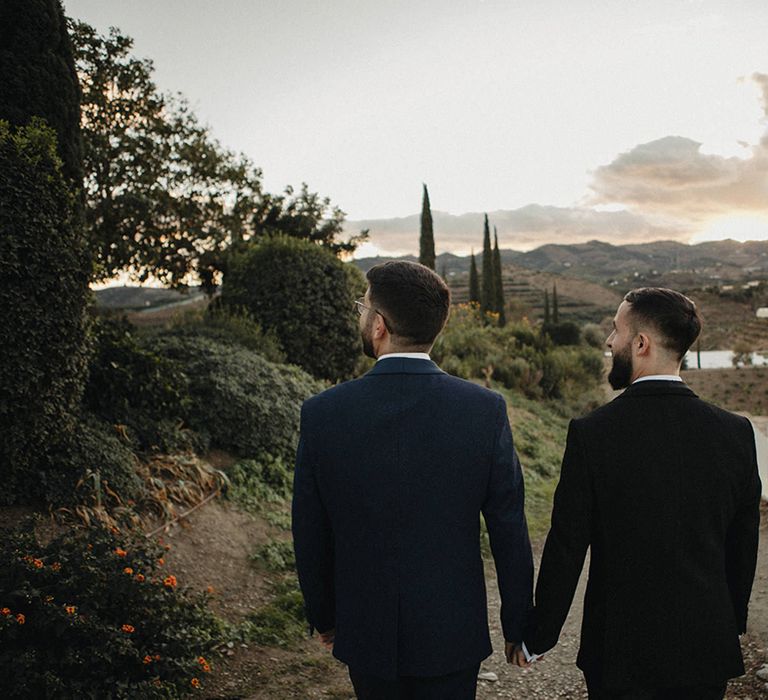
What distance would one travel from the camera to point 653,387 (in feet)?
7.22

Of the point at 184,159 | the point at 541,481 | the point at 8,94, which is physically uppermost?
the point at 184,159

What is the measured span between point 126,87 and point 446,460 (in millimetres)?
13451

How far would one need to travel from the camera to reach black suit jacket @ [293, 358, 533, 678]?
2.04m

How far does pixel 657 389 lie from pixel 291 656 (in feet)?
10.4

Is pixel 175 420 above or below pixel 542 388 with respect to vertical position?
above

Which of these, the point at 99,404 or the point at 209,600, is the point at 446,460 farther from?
the point at 99,404

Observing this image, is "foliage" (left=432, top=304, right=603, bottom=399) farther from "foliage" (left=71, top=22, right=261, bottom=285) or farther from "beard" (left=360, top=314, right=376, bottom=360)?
"beard" (left=360, top=314, right=376, bottom=360)

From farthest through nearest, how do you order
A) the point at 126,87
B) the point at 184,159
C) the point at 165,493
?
the point at 184,159, the point at 126,87, the point at 165,493

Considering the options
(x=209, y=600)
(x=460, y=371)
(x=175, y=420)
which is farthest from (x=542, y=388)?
(x=209, y=600)

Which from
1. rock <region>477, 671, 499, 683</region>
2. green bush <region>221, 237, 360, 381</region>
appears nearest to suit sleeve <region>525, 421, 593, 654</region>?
rock <region>477, 671, 499, 683</region>

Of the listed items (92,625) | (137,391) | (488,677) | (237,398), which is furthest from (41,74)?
(488,677)

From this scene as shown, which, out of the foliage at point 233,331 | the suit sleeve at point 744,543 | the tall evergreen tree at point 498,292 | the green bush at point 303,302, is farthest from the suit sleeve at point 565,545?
the tall evergreen tree at point 498,292

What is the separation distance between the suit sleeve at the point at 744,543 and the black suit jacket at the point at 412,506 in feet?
2.55

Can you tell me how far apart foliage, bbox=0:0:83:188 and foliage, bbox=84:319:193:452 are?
A: 178 centimetres
